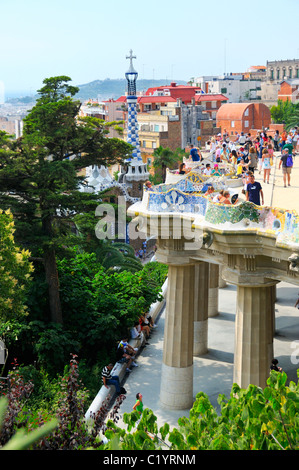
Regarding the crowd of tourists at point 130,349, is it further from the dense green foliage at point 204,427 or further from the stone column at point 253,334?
the dense green foliage at point 204,427

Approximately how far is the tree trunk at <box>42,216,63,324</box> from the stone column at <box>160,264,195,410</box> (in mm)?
6134

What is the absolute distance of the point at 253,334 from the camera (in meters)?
17.0

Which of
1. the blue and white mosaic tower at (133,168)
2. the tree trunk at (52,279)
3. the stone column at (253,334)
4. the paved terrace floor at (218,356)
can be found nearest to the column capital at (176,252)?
the stone column at (253,334)

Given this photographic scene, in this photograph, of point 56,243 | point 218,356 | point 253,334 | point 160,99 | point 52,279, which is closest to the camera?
point 253,334

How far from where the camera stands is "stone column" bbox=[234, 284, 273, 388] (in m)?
17.0

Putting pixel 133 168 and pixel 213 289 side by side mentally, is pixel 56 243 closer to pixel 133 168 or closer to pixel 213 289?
pixel 213 289

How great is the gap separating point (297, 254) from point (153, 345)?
12216mm

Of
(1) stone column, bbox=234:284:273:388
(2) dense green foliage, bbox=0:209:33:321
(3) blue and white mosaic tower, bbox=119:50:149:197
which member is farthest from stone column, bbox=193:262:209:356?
(3) blue and white mosaic tower, bbox=119:50:149:197

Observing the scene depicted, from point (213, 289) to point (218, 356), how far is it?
4.83 metres

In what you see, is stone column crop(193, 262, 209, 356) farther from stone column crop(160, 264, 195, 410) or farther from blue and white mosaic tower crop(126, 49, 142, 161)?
blue and white mosaic tower crop(126, 49, 142, 161)

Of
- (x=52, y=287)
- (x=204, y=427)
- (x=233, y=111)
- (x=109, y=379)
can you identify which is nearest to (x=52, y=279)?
(x=52, y=287)

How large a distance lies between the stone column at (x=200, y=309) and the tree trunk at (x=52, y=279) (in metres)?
4.69

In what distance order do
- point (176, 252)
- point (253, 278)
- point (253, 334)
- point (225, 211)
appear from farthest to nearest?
1. point (176, 252)
2. point (253, 334)
3. point (253, 278)
4. point (225, 211)
